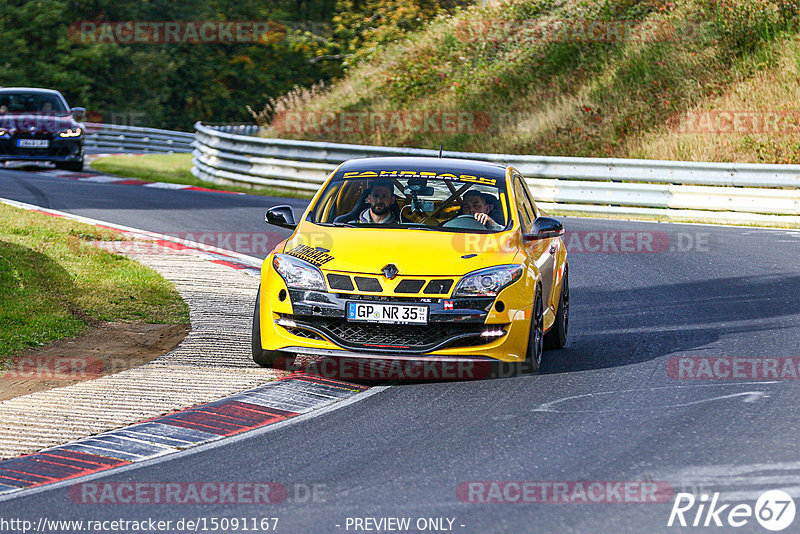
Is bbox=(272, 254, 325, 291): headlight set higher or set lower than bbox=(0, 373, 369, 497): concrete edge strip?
higher

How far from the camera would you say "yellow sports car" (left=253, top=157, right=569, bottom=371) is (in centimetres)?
840

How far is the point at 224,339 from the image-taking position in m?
10.0

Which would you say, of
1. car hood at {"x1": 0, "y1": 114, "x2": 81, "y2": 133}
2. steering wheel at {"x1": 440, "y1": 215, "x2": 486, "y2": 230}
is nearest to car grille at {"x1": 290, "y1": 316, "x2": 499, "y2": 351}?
steering wheel at {"x1": 440, "y1": 215, "x2": 486, "y2": 230}

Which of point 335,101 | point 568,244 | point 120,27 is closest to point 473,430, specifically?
point 568,244

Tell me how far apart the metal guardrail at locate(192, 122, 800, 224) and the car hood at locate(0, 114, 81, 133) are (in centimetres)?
551

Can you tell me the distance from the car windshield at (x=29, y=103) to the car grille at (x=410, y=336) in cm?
2099

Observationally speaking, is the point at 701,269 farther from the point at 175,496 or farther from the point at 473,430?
the point at 175,496

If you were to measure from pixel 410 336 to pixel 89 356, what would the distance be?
8.73 ft

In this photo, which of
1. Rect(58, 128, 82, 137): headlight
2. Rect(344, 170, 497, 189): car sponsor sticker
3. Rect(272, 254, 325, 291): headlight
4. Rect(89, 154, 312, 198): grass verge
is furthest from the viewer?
Rect(58, 128, 82, 137): headlight

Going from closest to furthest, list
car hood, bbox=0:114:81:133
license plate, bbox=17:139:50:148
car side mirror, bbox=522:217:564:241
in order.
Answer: car side mirror, bbox=522:217:564:241, car hood, bbox=0:114:81:133, license plate, bbox=17:139:50:148

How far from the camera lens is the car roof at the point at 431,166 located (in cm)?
998

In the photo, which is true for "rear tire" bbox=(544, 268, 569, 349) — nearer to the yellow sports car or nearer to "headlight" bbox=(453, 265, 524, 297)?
the yellow sports car

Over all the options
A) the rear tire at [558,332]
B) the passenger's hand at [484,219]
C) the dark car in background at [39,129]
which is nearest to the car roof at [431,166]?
the passenger's hand at [484,219]

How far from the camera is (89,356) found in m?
9.34
